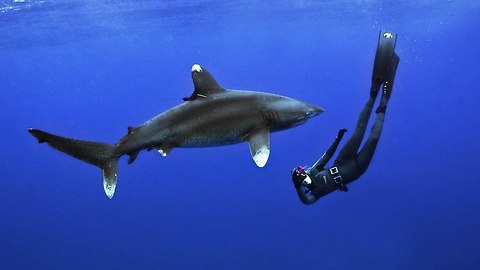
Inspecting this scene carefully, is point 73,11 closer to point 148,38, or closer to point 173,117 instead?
point 148,38

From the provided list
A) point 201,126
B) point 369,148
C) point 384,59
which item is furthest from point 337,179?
point 201,126

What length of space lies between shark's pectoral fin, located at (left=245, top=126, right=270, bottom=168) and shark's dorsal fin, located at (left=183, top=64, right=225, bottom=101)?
683 mm

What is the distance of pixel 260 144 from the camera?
5.57 metres

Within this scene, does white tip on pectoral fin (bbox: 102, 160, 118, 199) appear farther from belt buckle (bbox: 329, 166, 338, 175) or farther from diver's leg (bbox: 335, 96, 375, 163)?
diver's leg (bbox: 335, 96, 375, 163)

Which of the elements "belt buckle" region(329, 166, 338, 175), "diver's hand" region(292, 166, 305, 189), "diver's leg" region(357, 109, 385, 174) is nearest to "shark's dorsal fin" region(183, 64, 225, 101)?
"diver's hand" region(292, 166, 305, 189)

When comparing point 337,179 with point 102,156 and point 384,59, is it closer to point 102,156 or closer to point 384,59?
point 384,59

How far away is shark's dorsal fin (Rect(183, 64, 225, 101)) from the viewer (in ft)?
19.0

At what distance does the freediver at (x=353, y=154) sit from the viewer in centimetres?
792

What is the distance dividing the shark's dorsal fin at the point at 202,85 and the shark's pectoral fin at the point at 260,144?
68 centimetres

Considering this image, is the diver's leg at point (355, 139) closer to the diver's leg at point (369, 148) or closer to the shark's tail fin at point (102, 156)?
the diver's leg at point (369, 148)

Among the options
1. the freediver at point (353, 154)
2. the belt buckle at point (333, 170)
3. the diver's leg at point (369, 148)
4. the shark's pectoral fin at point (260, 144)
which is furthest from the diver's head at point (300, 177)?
the shark's pectoral fin at point (260, 144)

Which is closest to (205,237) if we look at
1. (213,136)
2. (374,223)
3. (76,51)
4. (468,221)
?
(374,223)

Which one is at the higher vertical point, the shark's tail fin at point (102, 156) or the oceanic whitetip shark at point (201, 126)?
the oceanic whitetip shark at point (201, 126)

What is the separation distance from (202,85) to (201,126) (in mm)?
517
